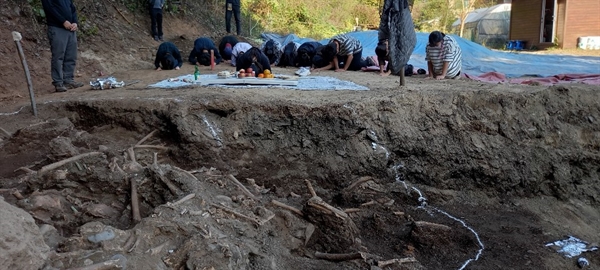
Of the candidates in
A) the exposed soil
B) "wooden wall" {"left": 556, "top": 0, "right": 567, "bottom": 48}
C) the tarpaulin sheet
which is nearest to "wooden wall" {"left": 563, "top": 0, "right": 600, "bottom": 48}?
"wooden wall" {"left": 556, "top": 0, "right": 567, "bottom": 48}

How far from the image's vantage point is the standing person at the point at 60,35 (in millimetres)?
5441

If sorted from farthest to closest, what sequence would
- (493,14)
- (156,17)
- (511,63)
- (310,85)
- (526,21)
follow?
(493,14)
(526,21)
(156,17)
(511,63)
(310,85)

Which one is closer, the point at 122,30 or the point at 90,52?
the point at 90,52

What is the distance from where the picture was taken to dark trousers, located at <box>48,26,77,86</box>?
552cm

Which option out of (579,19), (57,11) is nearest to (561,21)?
(579,19)

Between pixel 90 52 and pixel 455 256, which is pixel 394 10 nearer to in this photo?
pixel 455 256

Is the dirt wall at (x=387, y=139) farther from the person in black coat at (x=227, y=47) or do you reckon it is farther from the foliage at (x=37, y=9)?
the person in black coat at (x=227, y=47)

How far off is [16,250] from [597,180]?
4906mm

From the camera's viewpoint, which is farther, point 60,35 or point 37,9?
point 37,9

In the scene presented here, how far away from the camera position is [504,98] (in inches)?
184

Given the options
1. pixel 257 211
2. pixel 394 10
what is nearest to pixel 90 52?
pixel 394 10

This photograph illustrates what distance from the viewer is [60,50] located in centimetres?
558

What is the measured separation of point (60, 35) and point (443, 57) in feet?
16.9

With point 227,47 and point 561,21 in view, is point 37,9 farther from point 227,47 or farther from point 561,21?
point 561,21
